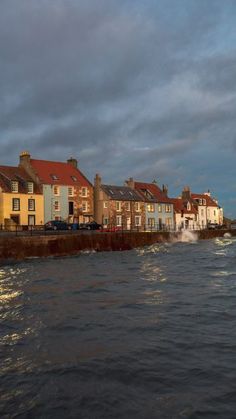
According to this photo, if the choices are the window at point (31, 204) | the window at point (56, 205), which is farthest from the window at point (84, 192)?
the window at point (31, 204)

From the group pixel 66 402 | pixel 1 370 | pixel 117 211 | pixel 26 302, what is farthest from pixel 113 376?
pixel 117 211

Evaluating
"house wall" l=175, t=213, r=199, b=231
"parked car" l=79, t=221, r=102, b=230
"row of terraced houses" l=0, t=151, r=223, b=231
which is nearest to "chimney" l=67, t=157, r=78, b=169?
"row of terraced houses" l=0, t=151, r=223, b=231

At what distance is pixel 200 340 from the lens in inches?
374

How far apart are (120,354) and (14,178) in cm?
5491

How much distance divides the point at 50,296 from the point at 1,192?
4455 cm

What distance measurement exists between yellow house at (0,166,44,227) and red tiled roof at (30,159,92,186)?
2.49 meters

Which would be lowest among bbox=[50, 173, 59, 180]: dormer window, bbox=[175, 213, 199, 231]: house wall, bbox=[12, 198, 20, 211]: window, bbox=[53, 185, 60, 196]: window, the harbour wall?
the harbour wall

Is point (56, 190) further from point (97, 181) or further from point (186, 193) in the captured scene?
point (186, 193)

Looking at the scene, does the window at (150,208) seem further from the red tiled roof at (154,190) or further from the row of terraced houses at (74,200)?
the red tiled roof at (154,190)

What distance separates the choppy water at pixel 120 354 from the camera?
21.0 ft

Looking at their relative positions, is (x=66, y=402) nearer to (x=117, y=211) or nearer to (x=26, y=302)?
(x=26, y=302)

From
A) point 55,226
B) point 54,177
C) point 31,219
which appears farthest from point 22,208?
point 54,177

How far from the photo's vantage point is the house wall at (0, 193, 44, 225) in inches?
2286

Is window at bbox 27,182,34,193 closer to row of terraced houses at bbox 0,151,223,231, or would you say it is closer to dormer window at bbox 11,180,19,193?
row of terraced houses at bbox 0,151,223,231
